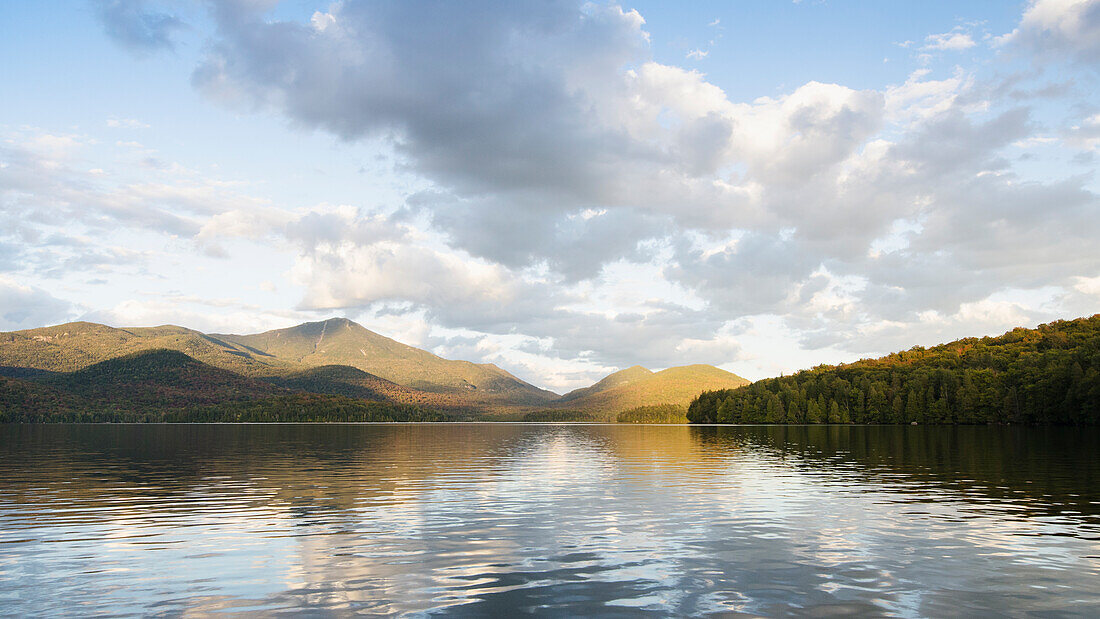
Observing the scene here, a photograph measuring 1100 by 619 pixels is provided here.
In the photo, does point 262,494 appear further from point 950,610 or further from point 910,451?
point 910,451

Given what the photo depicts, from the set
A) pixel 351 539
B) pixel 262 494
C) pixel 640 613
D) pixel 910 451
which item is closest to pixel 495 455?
pixel 262 494

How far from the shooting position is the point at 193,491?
53.3 m

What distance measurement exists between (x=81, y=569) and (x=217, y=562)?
16.0ft

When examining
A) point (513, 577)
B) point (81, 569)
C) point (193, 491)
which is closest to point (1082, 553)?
point (513, 577)

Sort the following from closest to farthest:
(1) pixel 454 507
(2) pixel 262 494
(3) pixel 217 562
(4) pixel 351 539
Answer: (3) pixel 217 562, (4) pixel 351 539, (1) pixel 454 507, (2) pixel 262 494

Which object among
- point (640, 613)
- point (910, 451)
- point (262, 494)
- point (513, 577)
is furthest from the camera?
point (910, 451)

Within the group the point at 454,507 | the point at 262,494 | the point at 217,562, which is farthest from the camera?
the point at 262,494

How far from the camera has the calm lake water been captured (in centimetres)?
2159

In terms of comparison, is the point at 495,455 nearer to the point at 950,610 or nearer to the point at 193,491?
the point at 193,491

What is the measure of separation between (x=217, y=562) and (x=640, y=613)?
60.7ft

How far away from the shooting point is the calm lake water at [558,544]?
21.6m

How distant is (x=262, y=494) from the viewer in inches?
2012

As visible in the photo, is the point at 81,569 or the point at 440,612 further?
the point at 81,569

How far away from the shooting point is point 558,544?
31.2 m
